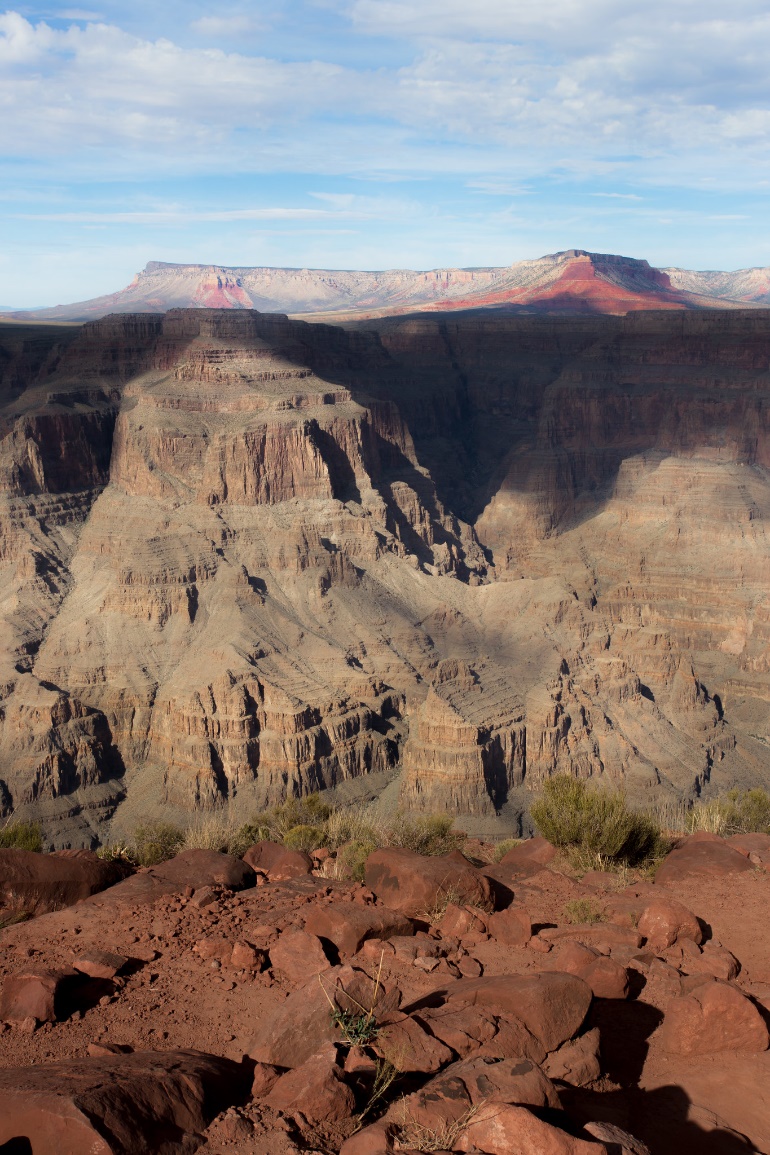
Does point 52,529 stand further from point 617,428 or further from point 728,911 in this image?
point 728,911

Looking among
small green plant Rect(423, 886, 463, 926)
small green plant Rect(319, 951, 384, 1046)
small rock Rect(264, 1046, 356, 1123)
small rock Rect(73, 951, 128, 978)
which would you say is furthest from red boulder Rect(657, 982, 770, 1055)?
small rock Rect(73, 951, 128, 978)

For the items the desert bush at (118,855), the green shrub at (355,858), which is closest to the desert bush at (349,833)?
the green shrub at (355,858)

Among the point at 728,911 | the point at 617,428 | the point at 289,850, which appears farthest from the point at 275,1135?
the point at 617,428

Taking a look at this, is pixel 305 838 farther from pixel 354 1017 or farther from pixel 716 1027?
pixel 716 1027

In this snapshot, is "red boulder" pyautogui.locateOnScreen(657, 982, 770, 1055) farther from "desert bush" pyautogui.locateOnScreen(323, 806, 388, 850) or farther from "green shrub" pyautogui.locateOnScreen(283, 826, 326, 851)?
"green shrub" pyautogui.locateOnScreen(283, 826, 326, 851)

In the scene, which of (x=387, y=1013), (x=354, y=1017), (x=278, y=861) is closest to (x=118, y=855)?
(x=278, y=861)
